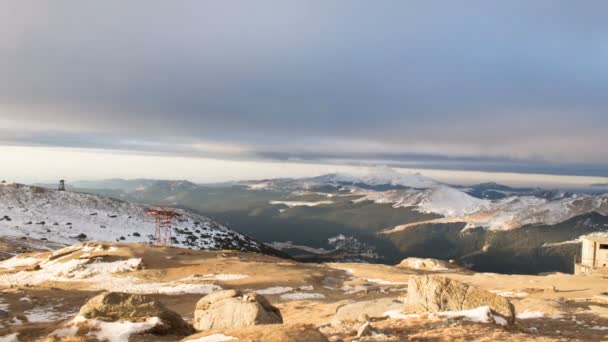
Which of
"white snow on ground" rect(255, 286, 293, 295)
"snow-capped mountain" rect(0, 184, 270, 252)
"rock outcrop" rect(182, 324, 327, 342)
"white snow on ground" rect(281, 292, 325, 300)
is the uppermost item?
"rock outcrop" rect(182, 324, 327, 342)

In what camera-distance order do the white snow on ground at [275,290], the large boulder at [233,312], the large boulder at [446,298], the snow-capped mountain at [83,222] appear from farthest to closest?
1. the snow-capped mountain at [83,222]
2. the white snow on ground at [275,290]
3. the large boulder at [446,298]
4. the large boulder at [233,312]

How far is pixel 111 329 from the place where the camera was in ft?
57.5

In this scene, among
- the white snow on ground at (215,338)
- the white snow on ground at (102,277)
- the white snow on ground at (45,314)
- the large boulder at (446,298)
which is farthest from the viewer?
the white snow on ground at (102,277)

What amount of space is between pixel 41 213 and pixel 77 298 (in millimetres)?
91745

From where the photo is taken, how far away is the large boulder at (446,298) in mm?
18328

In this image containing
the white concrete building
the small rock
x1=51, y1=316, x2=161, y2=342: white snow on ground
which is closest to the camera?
the small rock

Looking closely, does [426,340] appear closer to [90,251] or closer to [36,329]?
[36,329]

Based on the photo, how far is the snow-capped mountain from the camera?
9950 centimetres

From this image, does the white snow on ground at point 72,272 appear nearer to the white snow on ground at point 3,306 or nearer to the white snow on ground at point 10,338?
the white snow on ground at point 3,306

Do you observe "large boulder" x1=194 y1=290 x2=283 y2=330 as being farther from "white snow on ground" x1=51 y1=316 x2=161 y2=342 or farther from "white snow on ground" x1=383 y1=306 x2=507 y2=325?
"white snow on ground" x1=383 y1=306 x2=507 y2=325

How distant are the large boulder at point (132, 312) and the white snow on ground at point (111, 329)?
267 mm

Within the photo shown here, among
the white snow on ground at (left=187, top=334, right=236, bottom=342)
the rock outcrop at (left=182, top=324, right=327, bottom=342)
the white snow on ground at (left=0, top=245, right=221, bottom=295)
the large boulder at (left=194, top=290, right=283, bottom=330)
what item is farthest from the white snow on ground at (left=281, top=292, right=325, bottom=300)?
the rock outcrop at (left=182, top=324, right=327, bottom=342)

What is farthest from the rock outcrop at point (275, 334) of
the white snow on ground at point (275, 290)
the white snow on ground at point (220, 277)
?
the white snow on ground at point (220, 277)

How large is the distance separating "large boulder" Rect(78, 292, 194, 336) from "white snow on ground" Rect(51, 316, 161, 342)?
0.88 feet
